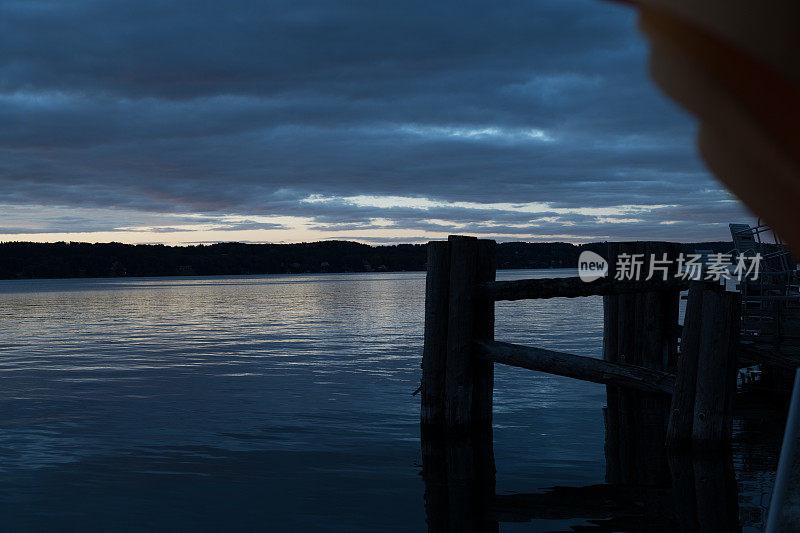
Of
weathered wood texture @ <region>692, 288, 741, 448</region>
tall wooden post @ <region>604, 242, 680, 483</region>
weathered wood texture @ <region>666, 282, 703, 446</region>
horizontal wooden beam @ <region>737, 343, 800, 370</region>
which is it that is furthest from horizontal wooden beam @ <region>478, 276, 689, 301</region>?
horizontal wooden beam @ <region>737, 343, 800, 370</region>

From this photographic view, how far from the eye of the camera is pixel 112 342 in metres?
27.3

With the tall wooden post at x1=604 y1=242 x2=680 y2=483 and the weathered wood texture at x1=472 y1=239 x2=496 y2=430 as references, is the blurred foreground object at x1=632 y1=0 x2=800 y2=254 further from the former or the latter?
the tall wooden post at x1=604 y1=242 x2=680 y2=483

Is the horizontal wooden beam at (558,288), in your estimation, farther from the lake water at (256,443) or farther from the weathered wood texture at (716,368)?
the lake water at (256,443)

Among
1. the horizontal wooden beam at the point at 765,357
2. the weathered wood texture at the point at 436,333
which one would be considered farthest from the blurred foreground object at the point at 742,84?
the horizontal wooden beam at the point at 765,357

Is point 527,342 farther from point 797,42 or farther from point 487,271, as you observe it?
point 797,42

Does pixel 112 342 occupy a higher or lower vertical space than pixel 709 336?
lower

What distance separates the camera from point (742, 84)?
50 centimetres

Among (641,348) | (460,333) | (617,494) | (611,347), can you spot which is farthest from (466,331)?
(611,347)

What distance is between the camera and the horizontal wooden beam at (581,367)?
25.2 ft

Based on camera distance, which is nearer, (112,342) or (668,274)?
(668,274)

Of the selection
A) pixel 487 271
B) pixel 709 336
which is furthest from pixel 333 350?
pixel 709 336

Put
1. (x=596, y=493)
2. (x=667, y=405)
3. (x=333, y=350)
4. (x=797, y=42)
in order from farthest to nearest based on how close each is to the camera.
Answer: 1. (x=333, y=350)
2. (x=667, y=405)
3. (x=596, y=493)
4. (x=797, y=42)

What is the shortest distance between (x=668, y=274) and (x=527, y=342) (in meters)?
17.1

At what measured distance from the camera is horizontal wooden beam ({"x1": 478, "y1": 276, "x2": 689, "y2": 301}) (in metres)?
8.06
